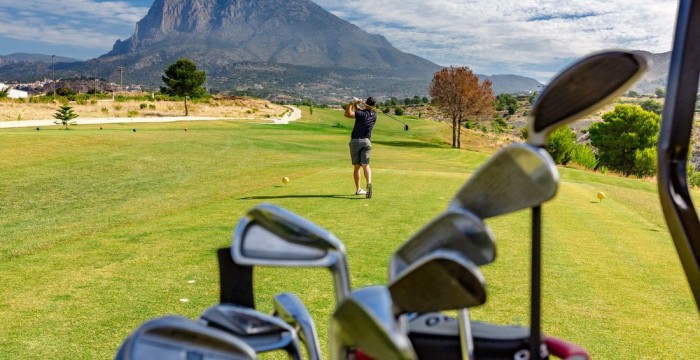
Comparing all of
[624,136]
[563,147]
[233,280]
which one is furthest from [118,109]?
[233,280]

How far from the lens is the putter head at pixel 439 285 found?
0.54 m

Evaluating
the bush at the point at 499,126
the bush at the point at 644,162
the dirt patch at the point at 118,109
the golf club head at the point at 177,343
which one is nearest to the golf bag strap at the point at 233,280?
the golf club head at the point at 177,343

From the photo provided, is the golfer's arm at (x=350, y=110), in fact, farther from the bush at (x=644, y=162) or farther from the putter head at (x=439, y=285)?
the bush at (x=644, y=162)

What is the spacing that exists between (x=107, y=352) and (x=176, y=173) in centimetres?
1055

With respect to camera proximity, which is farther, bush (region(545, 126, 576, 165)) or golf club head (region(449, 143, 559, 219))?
bush (region(545, 126, 576, 165))

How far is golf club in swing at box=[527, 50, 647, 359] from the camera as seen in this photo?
59cm

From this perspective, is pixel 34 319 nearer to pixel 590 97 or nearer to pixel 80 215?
pixel 590 97

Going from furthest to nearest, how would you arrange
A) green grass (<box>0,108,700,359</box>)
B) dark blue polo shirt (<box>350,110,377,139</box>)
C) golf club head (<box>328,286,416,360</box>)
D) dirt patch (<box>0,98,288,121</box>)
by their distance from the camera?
1. dirt patch (<box>0,98,288,121</box>)
2. dark blue polo shirt (<box>350,110,377,139</box>)
3. green grass (<box>0,108,700,359</box>)
4. golf club head (<box>328,286,416,360</box>)

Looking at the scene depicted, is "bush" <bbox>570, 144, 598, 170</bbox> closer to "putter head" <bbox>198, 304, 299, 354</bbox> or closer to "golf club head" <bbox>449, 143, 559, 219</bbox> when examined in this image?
"putter head" <bbox>198, 304, 299, 354</bbox>

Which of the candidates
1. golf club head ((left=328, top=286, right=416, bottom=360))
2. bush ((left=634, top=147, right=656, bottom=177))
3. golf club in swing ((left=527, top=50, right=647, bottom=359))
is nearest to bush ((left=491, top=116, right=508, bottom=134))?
bush ((left=634, top=147, right=656, bottom=177))

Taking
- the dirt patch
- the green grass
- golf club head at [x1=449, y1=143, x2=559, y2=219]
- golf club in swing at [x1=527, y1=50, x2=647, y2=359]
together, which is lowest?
the green grass

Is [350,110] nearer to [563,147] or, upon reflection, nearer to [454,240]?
[454,240]

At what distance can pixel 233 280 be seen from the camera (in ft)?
3.22

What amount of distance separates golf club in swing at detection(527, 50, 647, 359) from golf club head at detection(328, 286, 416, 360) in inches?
8.5
